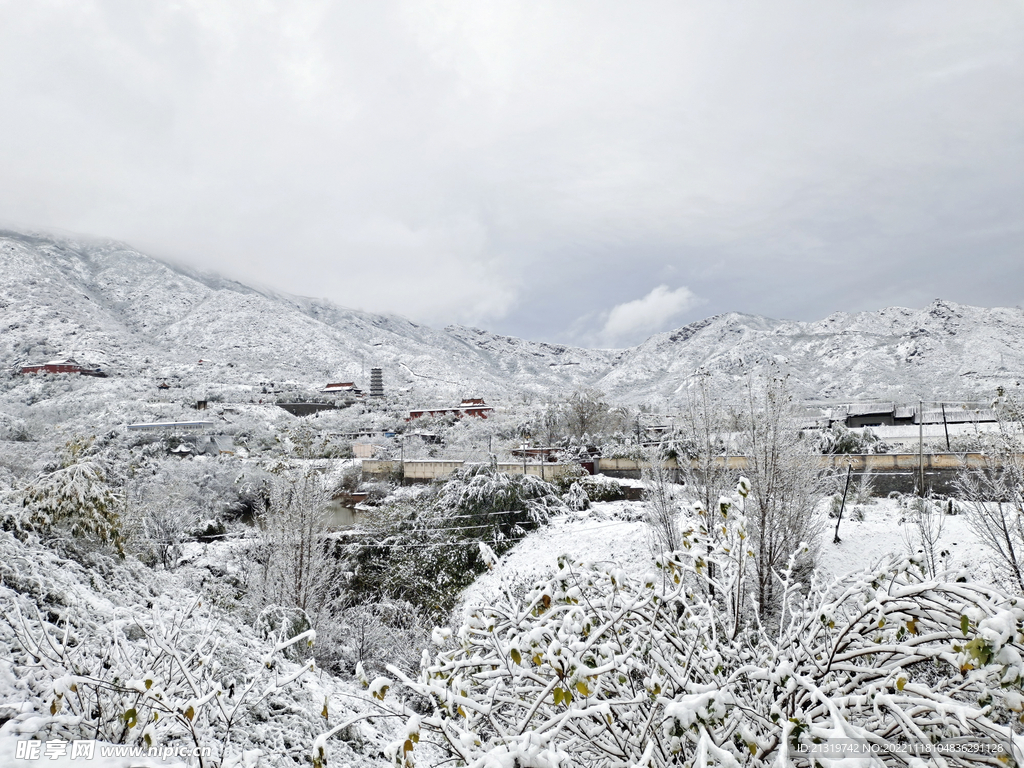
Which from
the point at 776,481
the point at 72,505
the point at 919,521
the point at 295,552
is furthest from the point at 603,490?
the point at 72,505

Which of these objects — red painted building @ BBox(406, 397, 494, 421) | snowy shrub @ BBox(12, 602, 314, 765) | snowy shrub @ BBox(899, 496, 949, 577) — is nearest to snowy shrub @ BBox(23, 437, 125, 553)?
snowy shrub @ BBox(12, 602, 314, 765)

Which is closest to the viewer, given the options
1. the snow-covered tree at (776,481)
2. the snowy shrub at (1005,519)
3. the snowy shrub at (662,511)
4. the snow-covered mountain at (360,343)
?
the snowy shrub at (1005,519)

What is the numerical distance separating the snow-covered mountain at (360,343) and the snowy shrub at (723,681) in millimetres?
46086

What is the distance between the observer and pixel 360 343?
100 meters

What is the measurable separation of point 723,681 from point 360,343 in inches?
4044

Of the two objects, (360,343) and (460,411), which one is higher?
(360,343)

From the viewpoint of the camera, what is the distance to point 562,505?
19828 millimetres

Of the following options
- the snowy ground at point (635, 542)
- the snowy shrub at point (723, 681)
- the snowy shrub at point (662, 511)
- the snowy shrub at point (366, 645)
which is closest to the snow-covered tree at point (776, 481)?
the snowy shrub at point (662, 511)

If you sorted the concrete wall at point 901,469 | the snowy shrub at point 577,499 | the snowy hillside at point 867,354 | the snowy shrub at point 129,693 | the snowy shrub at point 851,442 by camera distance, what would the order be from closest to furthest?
the snowy shrub at point 129,693 → the concrete wall at point 901,469 → the snowy shrub at point 577,499 → the snowy shrub at point 851,442 → the snowy hillside at point 867,354

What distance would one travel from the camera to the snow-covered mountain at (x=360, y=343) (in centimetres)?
6031

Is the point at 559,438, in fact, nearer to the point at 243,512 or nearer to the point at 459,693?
the point at 243,512

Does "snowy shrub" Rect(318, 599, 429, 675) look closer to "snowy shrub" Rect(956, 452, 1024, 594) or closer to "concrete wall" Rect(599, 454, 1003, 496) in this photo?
"snowy shrub" Rect(956, 452, 1024, 594)

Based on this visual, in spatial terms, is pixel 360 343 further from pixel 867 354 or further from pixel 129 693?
pixel 129 693

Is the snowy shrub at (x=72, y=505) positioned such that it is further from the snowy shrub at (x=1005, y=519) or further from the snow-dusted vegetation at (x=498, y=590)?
the snowy shrub at (x=1005, y=519)
